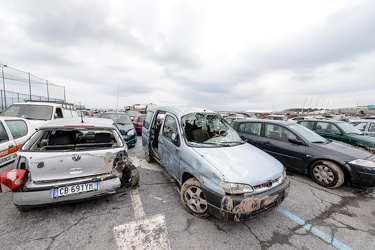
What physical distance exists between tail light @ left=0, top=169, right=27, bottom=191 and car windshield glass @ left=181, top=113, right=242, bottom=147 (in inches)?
101

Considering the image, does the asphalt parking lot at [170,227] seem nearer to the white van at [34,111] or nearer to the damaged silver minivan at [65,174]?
the damaged silver minivan at [65,174]

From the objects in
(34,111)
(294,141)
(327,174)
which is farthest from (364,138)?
(34,111)

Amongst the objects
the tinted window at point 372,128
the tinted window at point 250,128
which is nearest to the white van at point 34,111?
the tinted window at point 250,128

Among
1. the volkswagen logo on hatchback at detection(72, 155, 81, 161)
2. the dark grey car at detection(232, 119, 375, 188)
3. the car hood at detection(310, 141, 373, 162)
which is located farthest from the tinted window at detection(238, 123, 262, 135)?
the volkswagen logo on hatchback at detection(72, 155, 81, 161)

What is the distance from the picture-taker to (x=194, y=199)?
103 inches

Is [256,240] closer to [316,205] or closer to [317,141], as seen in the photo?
[316,205]

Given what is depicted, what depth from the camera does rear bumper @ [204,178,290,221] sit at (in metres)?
2.10

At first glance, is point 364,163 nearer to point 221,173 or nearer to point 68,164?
point 221,173

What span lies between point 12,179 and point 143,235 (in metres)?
1.90

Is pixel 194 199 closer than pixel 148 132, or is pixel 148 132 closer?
pixel 194 199

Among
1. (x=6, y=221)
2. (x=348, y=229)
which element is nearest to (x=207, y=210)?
(x=348, y=229)

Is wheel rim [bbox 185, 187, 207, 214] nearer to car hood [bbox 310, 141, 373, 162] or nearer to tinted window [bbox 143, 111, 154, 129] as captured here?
tinted window [bbox 143, 111, 154, 129]

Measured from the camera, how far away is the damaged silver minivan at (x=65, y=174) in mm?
2174

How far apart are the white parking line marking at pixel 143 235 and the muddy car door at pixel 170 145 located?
958 mm
